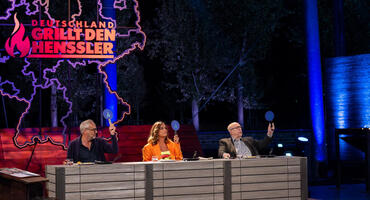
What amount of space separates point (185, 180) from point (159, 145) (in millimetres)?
1188

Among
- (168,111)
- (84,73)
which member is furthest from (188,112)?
(84,73)

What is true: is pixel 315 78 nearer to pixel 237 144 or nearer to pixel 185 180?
pixel 237 144

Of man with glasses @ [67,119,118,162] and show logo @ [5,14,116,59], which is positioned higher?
show logo @ [5,14,116,59]

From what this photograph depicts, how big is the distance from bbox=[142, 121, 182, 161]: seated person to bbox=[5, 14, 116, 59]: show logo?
3.05 m

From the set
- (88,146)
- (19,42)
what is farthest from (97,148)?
(19,42)

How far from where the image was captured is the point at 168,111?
25.0 m

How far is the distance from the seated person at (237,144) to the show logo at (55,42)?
3.48 metres

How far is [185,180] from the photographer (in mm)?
7160

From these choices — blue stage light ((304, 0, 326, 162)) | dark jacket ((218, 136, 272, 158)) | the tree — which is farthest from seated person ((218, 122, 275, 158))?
the tree

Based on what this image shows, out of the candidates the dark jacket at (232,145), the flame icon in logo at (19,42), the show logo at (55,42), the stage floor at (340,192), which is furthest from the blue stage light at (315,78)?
the flame icon in logo at (19,42)

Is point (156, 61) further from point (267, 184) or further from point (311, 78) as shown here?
point (267, 184)

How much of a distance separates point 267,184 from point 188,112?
1875cm

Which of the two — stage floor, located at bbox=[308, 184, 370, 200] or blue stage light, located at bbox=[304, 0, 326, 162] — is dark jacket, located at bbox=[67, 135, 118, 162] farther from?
blue stage light, located at bbox=[304, 0, 326, 162]

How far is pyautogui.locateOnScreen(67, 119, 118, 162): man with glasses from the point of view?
743cm
